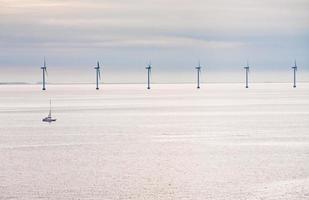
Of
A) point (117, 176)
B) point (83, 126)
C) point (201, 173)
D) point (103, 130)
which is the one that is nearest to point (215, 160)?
point (201, 173)

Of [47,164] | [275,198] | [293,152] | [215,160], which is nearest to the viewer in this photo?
[275,198]

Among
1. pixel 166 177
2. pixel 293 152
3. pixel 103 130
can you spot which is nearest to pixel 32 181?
pixel 166 177

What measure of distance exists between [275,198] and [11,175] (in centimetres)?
1593

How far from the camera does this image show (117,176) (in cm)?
4088

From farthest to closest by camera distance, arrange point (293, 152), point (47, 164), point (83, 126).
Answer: point (83, 126), point (293, 152), point (47, 164)

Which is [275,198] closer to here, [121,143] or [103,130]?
[121,143]

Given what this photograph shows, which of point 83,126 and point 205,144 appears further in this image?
point 83,126

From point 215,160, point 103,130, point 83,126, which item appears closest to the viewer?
point 215,160

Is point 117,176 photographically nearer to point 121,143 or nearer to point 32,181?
point 32,181

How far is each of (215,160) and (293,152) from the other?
25.5ft

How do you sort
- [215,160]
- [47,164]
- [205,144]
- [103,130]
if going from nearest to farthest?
[47,164]
[215,160]
[205,144]
[103,130]

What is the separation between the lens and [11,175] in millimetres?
40875

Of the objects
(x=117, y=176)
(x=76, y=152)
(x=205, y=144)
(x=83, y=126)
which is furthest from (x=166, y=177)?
(x=83, y=126)

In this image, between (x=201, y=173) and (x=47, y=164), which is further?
(x=47, y=164)
